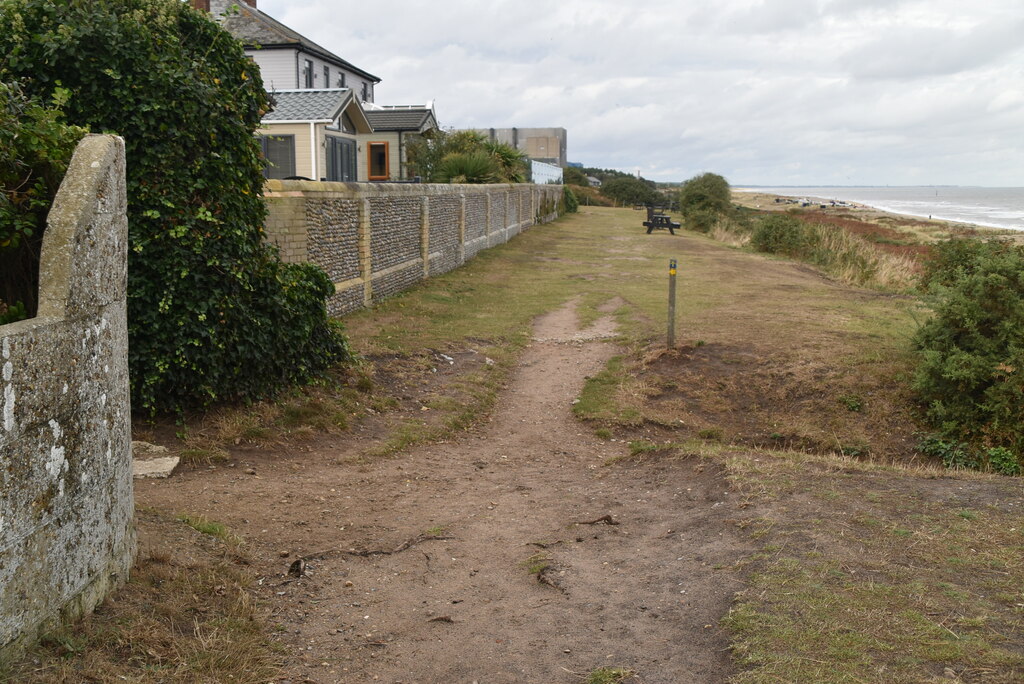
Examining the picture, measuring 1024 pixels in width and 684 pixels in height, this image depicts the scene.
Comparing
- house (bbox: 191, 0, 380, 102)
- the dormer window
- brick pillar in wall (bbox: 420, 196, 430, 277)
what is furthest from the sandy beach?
house (bbox: 191, 0, 380, 102)

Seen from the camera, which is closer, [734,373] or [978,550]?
[978,550]

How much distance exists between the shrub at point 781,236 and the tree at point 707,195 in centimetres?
1566

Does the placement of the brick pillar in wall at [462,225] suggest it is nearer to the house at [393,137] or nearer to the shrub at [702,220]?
the house at [393,137]

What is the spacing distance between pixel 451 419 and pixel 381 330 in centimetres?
377

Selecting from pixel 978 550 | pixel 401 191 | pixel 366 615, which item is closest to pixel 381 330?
pixel 401 191

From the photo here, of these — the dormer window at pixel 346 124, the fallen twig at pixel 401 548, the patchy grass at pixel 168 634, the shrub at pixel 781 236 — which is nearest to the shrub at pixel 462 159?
the dormer window at pixel 346 124

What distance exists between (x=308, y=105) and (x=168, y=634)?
2341cm

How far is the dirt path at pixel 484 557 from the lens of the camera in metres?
4.15

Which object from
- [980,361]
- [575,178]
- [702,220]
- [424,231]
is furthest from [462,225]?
[575,178]

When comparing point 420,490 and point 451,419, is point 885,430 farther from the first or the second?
point 420,490

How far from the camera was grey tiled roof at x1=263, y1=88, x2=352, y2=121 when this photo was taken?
24422 mm

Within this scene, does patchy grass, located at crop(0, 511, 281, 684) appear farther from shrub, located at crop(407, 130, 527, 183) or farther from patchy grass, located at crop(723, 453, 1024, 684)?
shrub, located at crop(407, 130, 527, 183)

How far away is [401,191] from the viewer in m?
16.5

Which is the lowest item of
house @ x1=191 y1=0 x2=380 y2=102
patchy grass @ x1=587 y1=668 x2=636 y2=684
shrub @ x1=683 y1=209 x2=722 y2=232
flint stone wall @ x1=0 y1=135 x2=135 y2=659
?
patchy grass @ x1=587 y1=668 x2=636 y2=684
